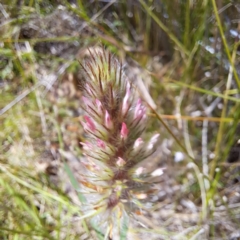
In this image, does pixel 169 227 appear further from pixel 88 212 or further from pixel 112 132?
pixel 112 132

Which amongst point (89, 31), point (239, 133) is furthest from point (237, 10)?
point (89, 31)

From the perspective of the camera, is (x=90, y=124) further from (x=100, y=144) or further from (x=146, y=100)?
(x=146, y=100)

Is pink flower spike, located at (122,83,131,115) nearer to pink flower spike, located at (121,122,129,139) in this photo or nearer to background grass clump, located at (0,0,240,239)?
pink flower spike, located at (121,122,129,139)

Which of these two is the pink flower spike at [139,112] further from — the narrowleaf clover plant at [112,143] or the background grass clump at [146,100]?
the background grass clump at [146,100]

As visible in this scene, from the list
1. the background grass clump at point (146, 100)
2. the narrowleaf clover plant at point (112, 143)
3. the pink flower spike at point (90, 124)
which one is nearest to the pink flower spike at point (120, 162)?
the narrowleaf clover plant at point (112, 143)

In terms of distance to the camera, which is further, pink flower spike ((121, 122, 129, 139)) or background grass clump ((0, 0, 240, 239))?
background grass clump ((0, 0, 240, 239))

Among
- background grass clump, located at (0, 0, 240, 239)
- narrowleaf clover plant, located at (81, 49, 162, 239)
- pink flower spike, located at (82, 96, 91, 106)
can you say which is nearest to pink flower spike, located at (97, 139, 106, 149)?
narrowleaf clover plant, located at (81, 49, 162, 239)
